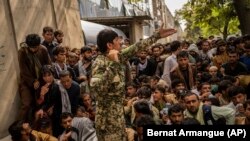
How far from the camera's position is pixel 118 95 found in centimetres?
387

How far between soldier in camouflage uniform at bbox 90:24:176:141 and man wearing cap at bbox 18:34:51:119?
7.29 ft

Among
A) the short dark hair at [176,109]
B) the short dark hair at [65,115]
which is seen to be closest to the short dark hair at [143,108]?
the short dark hair at [176,109]

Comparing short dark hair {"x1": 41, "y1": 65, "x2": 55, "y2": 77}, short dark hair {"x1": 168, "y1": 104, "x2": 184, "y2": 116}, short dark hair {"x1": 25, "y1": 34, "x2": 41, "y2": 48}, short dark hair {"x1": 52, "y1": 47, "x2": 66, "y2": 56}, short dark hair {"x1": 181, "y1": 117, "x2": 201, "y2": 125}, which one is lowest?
short dark hair {"x1": 181, "y1": 117, "x2": 201, "y2": 125}

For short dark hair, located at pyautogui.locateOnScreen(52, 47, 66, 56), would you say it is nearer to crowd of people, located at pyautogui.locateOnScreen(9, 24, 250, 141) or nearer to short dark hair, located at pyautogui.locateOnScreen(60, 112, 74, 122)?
crowd of people, located at pyautogui.locateOnScreen(9, 24, 250, 141)

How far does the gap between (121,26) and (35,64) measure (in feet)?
54.4

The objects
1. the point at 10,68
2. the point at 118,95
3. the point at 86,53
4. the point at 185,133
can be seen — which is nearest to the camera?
the point at 118,95

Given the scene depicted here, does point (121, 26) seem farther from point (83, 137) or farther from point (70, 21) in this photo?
point (83, 137)

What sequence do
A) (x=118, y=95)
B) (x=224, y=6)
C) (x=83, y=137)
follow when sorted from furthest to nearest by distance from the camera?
(x=224, y=6) < (x=83, y=137) < (x=118, y=95)

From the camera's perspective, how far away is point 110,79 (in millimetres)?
3785

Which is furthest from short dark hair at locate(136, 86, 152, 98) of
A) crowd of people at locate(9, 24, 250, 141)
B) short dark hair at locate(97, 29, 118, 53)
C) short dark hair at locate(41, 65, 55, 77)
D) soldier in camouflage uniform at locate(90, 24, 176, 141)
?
short dark hair at locate(97, 29, 118, 53)

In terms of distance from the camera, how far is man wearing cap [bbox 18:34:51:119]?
590 centimetres

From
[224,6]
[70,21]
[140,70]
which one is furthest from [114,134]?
[224,6]

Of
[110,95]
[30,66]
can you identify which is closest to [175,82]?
[30,66]

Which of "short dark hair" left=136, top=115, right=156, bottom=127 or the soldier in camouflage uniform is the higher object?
the soldier in camouflage uniform
